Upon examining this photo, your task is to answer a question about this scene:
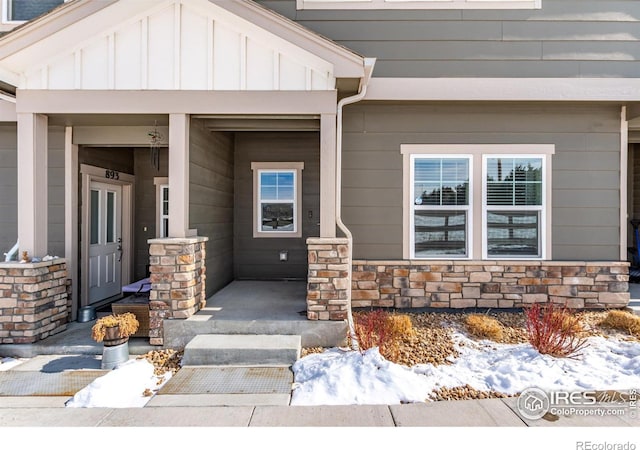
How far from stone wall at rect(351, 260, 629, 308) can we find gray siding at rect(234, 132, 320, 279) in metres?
1.83

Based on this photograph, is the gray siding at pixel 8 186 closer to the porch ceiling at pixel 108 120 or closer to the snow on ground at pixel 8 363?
the porch ceiling at pixel 108 120

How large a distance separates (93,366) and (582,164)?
7.03m

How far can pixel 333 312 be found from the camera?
14.4 ft

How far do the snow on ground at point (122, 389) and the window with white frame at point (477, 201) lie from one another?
3.67 metres

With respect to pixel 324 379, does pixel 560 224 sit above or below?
above

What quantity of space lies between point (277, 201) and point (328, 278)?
9.58 feet

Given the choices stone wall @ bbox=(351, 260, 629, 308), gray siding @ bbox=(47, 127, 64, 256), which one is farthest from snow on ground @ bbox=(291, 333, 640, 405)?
gray siding @ bbox=(47, 127, 64, 256)

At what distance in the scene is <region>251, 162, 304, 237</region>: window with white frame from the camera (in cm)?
689

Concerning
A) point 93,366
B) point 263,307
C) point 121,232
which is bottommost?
point 93,366

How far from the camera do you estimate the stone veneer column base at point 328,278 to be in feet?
14.4

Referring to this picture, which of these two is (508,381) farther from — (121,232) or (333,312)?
(121,232)

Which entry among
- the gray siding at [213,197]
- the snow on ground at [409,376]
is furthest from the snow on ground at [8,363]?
the gray siding at [213,197]

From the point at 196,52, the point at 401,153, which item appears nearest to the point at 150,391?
the point at 196,52
